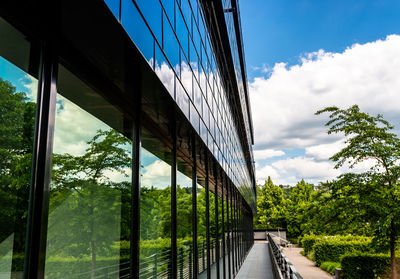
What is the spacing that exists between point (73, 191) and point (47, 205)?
506mm

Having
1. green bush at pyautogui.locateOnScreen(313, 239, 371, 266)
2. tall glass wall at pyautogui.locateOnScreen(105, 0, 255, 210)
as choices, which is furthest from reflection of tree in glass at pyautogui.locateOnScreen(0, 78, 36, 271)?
green bush at pyautogui.locateOnScreen(313, 239, 371, 266)

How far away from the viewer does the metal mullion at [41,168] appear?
8.50ft

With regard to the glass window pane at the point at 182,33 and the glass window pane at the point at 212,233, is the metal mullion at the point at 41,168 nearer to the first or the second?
the glass window pane at the point at 182,33

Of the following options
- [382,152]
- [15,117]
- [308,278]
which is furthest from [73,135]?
[308,278]

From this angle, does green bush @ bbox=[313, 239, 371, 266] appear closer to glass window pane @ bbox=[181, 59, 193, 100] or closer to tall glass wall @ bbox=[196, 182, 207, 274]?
tall glass wall @ bbox=[196, 182, 207, 274]

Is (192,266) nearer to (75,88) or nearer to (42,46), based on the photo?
(75,88)

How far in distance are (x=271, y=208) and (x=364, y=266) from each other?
5921 cm

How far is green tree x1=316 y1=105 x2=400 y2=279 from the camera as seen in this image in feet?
55.2

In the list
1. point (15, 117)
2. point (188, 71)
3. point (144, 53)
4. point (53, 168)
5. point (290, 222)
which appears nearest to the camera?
point (15, 117)

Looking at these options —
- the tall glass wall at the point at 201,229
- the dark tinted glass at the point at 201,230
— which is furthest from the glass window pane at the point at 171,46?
the dark tinted glass at the point at 201,230

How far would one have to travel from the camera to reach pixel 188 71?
8086 millimetres

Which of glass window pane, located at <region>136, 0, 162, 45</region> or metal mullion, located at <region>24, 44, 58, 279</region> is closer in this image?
metal mullion, located at <region>24, 44, 58, 279</region>

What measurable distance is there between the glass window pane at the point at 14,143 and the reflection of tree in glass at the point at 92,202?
0.34m

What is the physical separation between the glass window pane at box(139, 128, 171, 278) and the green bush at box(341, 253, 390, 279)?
62.1 feet
